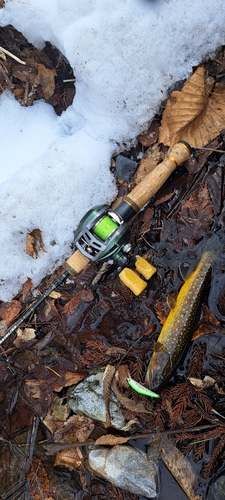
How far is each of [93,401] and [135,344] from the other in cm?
70

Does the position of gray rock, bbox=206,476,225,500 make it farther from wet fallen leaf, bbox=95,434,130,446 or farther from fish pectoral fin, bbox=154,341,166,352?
fish pectoral fin, bbox=154,341,166,352

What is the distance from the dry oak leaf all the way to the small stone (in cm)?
44

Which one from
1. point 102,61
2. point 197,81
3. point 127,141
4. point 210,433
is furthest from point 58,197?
point 210,433

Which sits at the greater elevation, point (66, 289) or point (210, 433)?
point (66, 289)

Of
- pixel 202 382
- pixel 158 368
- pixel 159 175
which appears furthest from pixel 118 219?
pixel 202 382

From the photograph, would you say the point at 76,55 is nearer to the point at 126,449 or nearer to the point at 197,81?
the point at 197,81

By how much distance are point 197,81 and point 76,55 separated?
3.83 feet

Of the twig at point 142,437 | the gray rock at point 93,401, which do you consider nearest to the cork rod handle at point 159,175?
the gray rock at point 93,401

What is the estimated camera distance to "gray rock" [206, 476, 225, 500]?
3285mm

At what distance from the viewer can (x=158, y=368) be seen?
340cm

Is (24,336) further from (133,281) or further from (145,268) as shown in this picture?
(145,268)

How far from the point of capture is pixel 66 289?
3971mm

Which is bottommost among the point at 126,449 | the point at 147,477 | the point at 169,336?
the point at 147,477

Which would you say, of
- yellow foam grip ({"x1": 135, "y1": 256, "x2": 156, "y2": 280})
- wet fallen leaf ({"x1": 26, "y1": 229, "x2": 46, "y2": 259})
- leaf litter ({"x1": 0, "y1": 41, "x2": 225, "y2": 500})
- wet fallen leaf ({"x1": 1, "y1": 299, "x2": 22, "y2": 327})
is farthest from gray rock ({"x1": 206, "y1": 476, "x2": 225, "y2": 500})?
wet fallen leaf ({"x1": 26, "y1": 229, "x2": 46, "y2": 259})
